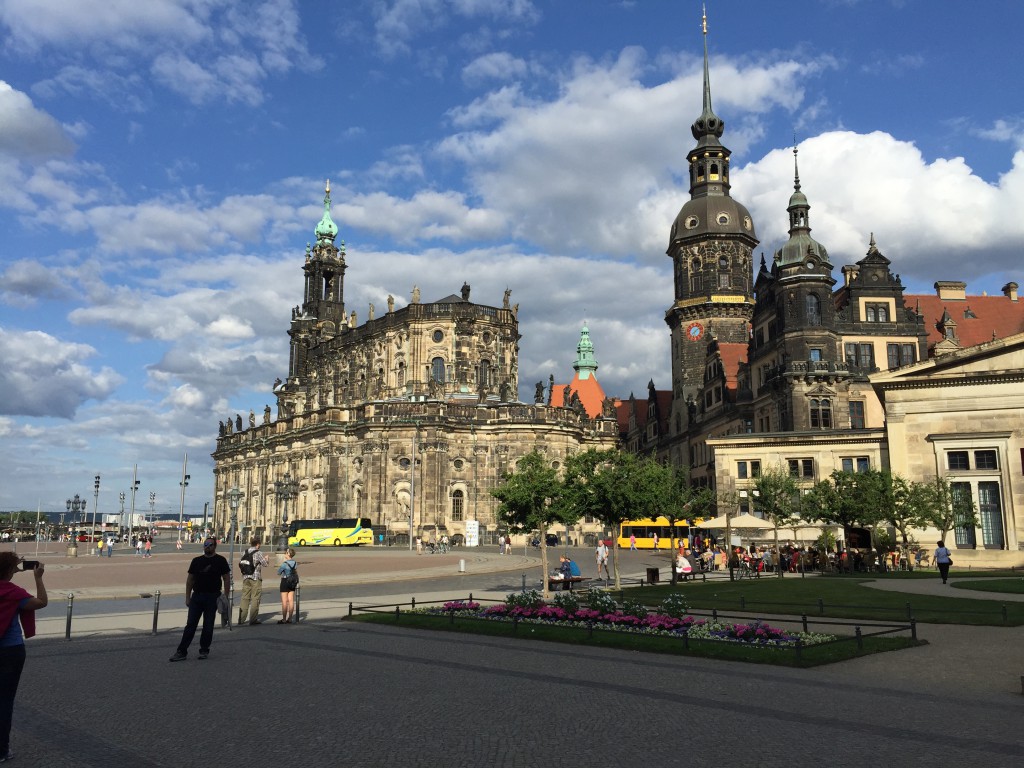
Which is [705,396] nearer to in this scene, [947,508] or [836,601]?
[947,508]

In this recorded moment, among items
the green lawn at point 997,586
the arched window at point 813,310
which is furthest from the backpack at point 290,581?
the arched window at point 813,310

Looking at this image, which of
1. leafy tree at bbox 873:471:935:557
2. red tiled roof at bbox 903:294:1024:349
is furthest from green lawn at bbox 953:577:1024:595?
red tiled roof at bbox 903:294:1024:349

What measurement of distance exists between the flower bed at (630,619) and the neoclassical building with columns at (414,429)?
52.7m

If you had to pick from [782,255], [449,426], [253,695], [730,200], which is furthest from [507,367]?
[253,695]

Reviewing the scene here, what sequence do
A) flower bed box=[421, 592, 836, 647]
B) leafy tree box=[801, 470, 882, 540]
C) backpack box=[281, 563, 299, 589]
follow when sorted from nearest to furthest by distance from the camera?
flower bed box=[421, 592, 836, 647]
backpack box=[281, 563, 299, 589]
leafy tree box=[801, 470, 882, 540]

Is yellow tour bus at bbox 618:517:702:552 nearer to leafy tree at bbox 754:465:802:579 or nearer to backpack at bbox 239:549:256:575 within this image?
leafy tree at bbox 754:465:802:579

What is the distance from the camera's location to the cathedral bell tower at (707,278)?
83.9m

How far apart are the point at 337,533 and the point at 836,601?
5954cm

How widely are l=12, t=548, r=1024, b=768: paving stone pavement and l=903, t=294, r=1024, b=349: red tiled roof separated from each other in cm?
5079

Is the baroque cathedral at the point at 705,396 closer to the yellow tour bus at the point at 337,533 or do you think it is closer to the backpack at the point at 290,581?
the yellow tour bus at the point at 337,533

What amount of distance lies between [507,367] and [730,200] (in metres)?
30.1

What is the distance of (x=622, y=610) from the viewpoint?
18.4 metres

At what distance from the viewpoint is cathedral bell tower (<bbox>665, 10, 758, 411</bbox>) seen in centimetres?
8388

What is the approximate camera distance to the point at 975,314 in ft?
206
